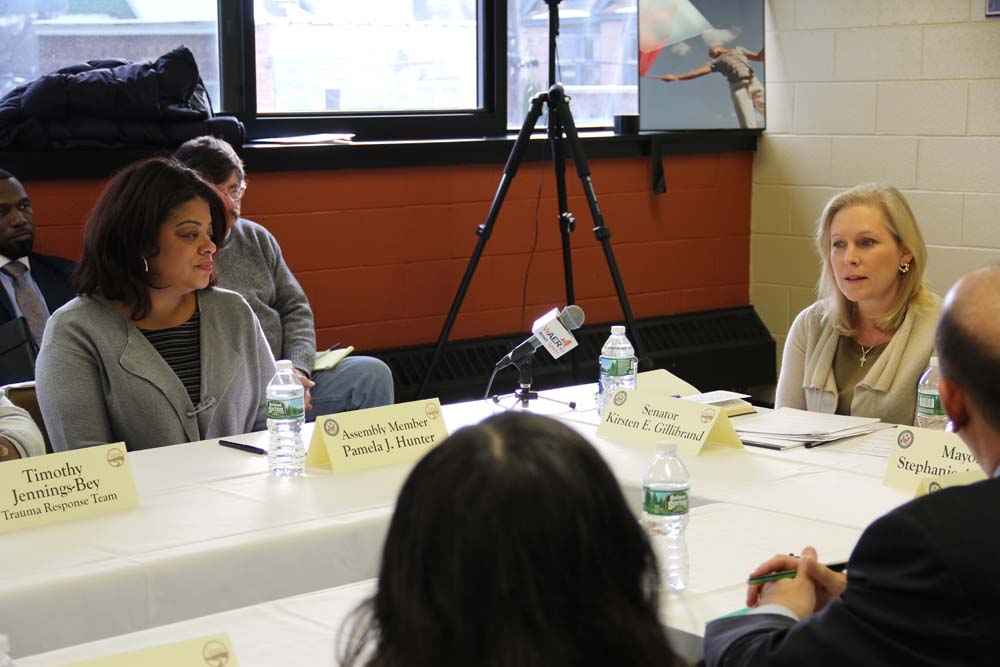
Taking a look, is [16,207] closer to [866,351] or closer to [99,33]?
[99,33]

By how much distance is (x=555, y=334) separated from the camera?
2510mm

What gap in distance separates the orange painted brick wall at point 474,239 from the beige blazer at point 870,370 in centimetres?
181

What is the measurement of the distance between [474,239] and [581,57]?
956mm

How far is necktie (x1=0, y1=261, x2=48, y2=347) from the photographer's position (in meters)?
3.21

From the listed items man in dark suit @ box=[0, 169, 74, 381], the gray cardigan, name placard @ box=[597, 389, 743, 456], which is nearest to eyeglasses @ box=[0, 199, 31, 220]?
man in dark suit @ box=[0, 169, 74, 381]

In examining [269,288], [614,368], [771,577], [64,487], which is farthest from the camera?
[269,288]

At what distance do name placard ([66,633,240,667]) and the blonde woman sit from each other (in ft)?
5.77

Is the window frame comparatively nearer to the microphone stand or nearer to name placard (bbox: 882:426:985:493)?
the microphone stand

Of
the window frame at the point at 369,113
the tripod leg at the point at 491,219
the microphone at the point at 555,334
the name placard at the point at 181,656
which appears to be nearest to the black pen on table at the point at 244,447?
the microphone at the point at 555,334

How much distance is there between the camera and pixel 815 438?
2.35 m

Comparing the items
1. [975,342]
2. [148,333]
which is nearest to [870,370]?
[975,342]

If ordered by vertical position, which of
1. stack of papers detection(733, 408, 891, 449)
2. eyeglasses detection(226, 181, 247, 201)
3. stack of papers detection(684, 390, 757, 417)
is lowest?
stack of papers detection(733, 408, 891, 449)

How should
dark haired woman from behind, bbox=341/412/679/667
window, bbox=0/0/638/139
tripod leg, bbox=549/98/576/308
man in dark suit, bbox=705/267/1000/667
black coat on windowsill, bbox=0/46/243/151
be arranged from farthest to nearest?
tripod leg, bbox=549/98/576/308, window, bbox=0/0/638/139, black coat on windowsill, bbox=0/46/243/151, man in dark suit, bbox=705/267/1000/667, dark haired woman from behind, bbox=341/412/679/667

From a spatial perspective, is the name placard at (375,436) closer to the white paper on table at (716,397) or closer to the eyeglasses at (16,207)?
the white paper on table at (716,397)
